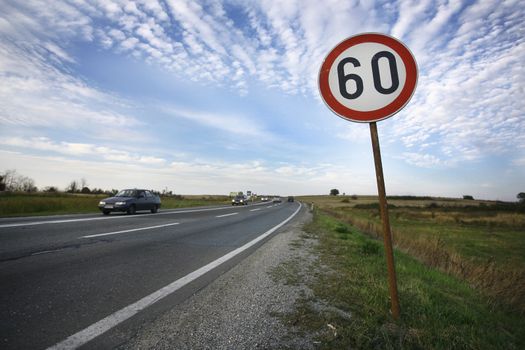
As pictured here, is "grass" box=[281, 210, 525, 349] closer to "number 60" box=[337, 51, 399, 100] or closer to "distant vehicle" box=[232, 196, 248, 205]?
"number 60" box=[337, 51, 399, 100]

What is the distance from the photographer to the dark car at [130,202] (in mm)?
13984

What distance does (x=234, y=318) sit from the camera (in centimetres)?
250

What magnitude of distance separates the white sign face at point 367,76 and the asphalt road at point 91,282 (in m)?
2.94

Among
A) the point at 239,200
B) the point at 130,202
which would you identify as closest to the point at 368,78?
the point at 130,202

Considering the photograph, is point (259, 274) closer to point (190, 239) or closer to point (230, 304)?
point (230, 304)

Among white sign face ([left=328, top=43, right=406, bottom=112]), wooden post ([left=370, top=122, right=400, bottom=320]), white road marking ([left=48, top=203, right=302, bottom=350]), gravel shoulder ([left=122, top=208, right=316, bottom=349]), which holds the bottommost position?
gravel shoulder ([left=122, top=208, right=316, bottom=349])

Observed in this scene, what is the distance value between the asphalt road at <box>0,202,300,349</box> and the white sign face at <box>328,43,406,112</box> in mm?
2937

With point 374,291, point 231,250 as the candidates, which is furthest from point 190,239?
point 374,291

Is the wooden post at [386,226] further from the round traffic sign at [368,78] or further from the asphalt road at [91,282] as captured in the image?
the asphalt road at [91,282]

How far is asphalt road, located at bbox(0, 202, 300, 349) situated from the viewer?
2.17 metres

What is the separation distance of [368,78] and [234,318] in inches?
108

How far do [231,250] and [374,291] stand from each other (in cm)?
366

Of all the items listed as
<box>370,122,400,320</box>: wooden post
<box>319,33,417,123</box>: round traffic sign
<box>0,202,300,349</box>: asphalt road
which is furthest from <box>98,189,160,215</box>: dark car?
<box>370,122,400,320</box>: wooden post

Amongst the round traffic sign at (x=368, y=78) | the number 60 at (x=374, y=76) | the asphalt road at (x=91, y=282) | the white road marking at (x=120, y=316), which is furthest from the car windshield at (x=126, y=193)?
the number 60 at (x=374, y=76)
